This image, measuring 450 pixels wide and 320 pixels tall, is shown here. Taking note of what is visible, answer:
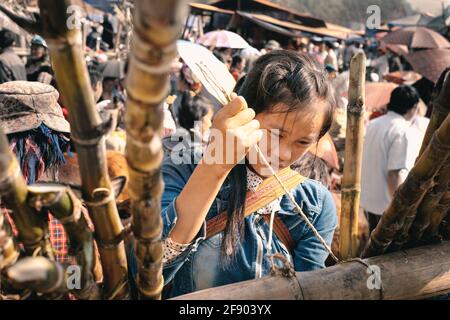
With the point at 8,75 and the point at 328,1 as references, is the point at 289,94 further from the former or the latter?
the point at 328,1

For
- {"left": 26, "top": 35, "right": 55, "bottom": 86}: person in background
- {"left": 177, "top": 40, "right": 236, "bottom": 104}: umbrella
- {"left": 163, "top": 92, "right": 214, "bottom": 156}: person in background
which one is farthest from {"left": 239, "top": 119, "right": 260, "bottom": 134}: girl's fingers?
{"left": 26, "top": 35, "right": 55, "bottom": 86}: person in background

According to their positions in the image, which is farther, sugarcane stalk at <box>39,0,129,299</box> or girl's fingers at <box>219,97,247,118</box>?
girl's fingers at <box>219,97,247,118</box>

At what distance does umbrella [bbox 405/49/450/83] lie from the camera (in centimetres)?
630

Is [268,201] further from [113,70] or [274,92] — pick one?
[113,70]

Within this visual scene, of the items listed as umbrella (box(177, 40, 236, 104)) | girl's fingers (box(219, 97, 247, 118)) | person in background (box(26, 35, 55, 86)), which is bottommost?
person in background (box(26, 35, 55, 86))

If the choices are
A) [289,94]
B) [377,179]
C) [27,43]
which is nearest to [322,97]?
[289,94]

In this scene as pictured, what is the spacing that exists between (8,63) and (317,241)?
5.18 metres

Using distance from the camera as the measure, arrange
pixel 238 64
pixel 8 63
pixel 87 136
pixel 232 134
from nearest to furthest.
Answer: pixel 87 136 < pixel 232 134 < pixel 8 63 < pixel 238 64

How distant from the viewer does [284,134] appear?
1415 mm

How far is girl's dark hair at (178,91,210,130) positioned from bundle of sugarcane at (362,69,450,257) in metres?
3.06

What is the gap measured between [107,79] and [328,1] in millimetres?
44899

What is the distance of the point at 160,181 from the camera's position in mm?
807

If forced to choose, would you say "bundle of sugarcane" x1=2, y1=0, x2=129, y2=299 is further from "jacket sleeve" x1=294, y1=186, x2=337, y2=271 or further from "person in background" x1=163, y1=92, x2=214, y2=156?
"person in background" x1=163, y1=92, x2=214, y2=156

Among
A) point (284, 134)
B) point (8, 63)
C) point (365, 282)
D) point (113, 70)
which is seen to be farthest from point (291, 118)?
point (113, 70)
